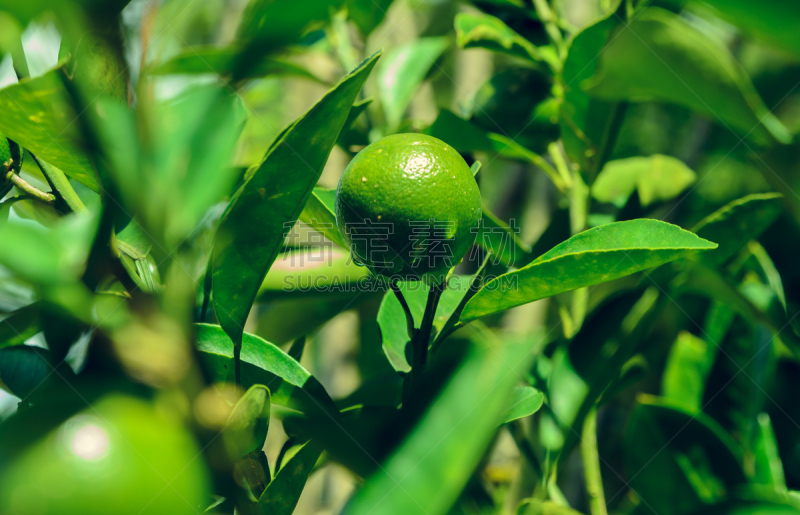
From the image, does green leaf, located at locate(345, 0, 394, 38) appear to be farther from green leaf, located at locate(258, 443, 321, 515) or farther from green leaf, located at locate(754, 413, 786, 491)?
green leaf, located at locate(754, 413, 786, 491)

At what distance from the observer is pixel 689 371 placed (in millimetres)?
874

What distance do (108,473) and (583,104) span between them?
2.22ft

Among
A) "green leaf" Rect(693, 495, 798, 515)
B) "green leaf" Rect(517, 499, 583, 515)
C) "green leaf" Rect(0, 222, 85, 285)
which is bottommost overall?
"green leaf" Rect(517, 499, 583, 515)

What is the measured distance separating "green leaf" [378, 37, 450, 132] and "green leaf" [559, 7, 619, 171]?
1.02ft

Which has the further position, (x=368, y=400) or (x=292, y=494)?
(x=368, y=400)

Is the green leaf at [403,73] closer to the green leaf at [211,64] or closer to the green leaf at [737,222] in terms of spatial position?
the green leaf at [211,64]

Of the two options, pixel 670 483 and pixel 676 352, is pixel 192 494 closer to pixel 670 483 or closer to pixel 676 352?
pixel 670 483

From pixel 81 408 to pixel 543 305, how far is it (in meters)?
1.01

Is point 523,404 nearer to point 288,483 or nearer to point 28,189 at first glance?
point 288,483

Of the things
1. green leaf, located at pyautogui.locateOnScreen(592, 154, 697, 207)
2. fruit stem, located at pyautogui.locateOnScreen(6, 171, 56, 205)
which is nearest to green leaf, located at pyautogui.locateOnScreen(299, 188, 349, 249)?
fruit stem, located at pyautogui.locateOnScreen(6, 171, 56, 205)

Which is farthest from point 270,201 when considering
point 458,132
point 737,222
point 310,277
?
point 737,222

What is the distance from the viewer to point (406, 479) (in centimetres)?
27

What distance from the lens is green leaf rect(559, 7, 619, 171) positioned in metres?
0.64

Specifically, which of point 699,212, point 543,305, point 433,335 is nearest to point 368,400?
point 433,335
